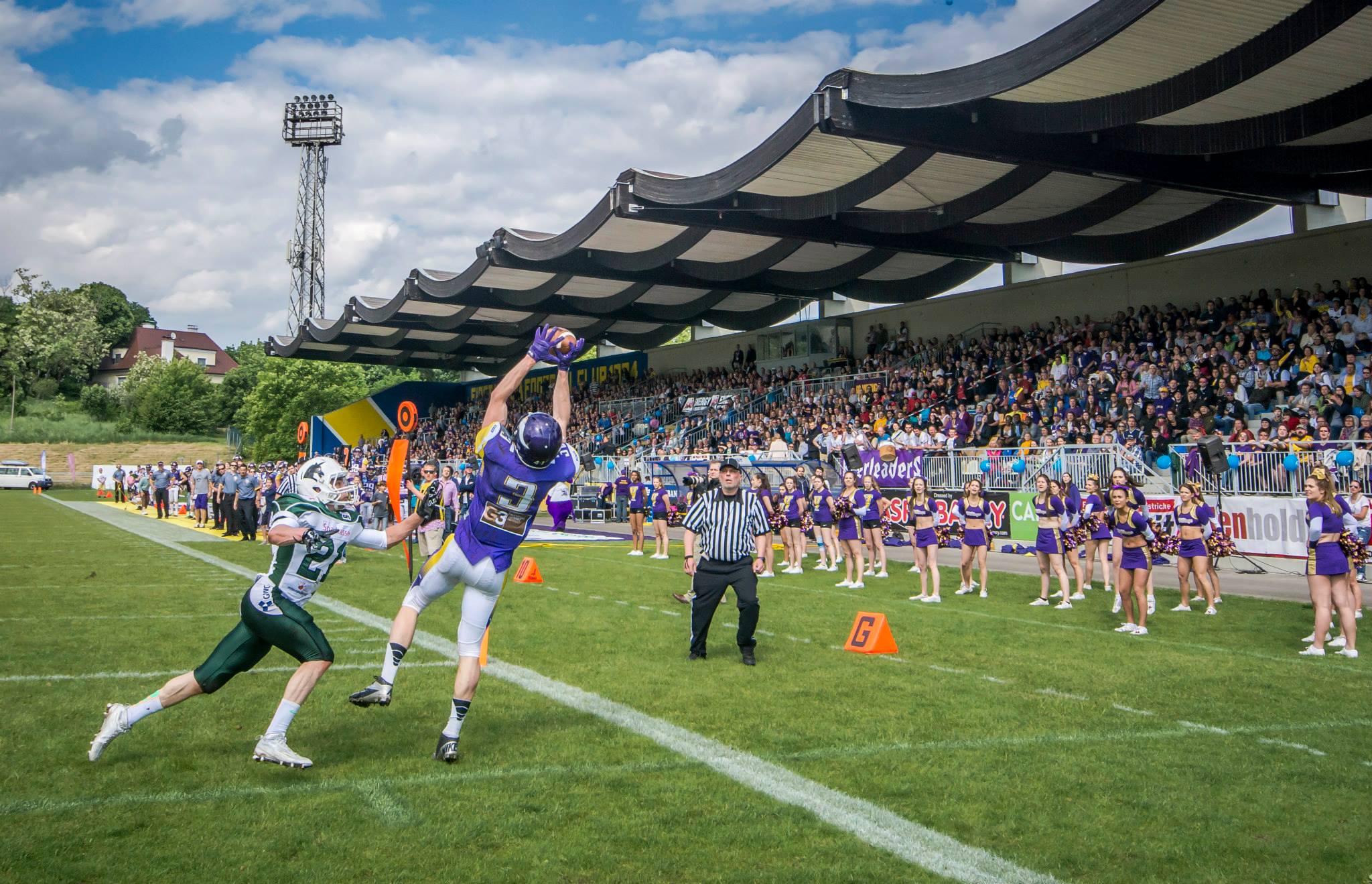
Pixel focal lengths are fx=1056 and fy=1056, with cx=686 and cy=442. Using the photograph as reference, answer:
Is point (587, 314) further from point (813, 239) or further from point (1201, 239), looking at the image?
point (1201, 239)

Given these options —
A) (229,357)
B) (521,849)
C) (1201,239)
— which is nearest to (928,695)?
(521,849)

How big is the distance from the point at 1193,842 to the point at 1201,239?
78.3 feet

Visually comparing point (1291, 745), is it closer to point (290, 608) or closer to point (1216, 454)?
point (290, 608)

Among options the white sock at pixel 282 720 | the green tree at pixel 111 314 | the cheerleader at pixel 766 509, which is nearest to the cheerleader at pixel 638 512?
the cheerleader at pixel 766 509

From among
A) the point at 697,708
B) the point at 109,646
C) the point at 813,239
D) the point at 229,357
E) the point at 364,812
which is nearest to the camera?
the point at 364,812

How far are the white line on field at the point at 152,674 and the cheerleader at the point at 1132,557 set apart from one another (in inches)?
270

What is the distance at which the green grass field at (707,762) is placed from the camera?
14.3 ft

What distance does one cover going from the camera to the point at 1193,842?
15.2 feet

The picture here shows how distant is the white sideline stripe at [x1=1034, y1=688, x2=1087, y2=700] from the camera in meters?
7.55

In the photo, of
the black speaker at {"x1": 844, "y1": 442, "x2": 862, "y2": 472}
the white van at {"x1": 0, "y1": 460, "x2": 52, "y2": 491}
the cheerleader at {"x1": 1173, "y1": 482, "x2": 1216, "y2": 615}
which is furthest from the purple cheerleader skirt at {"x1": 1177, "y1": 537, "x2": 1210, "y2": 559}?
the white van at {"x1": 0, "y1": 460, "x2": 52, "y2": 491}

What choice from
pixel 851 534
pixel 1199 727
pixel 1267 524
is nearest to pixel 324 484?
pixel 1199 727

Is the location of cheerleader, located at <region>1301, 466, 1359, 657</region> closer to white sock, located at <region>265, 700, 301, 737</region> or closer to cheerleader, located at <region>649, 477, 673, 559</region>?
white sock, located at <region>265, 700, 301, 737</region>

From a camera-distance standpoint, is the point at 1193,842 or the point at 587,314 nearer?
the point at 1193,842

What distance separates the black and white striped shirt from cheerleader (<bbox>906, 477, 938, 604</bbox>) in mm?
4629
